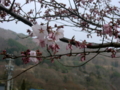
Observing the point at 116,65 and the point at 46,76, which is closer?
the point at 46,76

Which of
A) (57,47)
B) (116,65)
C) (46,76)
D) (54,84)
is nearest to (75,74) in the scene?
(46,76)

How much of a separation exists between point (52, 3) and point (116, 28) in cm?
138

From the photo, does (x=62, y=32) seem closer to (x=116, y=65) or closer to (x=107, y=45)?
(x=107, y=45)

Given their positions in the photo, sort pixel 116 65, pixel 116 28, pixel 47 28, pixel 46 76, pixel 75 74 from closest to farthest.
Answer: pixel 47 28 → pixel 116 28 → pixel 46 76 → pixel 75 74 → pixel 116 65

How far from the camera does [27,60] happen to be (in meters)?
1.13

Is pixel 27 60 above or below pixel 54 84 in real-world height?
above

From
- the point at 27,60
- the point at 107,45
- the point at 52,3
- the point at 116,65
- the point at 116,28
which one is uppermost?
the point at 52,3

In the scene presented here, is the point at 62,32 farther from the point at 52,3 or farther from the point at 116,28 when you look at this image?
the point at 52,3

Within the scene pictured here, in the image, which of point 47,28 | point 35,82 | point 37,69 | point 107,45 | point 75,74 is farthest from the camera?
point 75,74

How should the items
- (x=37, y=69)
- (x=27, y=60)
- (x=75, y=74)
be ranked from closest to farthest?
(x=27, y=60), (x=37, y=69), (x=75, y=74)

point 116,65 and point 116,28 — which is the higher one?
point 116,28

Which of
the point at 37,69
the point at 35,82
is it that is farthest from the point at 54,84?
the point at 37,69

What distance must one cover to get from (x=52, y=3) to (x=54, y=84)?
20.2 m

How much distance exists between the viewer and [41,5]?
9.74 feet
